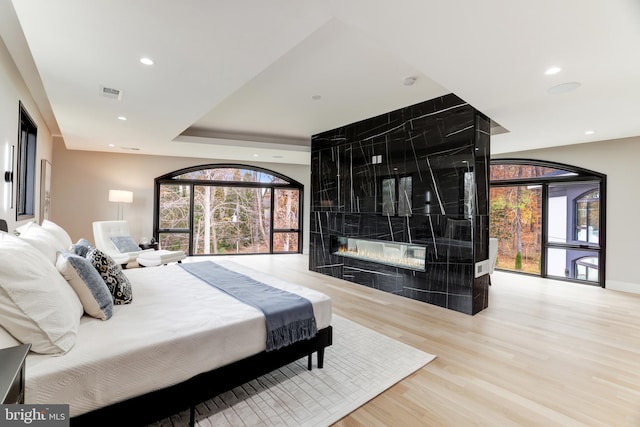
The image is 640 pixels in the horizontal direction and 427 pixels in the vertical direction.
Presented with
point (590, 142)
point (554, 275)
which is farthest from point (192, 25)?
point (554, 275)

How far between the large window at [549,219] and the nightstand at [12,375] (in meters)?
7.10

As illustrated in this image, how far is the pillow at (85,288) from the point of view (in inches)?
71.6

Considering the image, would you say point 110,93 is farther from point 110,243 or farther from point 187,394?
point 110,243

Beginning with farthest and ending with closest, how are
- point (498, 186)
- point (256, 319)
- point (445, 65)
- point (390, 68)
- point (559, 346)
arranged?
1. point (498, 186)
2. point (390, 68)
3. point (559, 346)
4. point (445, 65)
5. point (256, 319)

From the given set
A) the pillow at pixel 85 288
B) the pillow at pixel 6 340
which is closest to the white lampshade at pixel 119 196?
the pillow at pixel 85 288

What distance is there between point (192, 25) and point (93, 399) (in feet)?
6.95

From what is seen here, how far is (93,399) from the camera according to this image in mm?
1374

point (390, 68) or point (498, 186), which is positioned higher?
point (390, 68)

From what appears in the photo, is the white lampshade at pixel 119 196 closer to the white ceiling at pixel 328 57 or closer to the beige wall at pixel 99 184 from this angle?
the beige wall at pixel 99 184

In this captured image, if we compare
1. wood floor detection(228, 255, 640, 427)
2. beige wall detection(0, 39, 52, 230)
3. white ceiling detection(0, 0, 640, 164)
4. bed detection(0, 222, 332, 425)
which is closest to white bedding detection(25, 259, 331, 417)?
bed detection(0, 222, 332, 425)

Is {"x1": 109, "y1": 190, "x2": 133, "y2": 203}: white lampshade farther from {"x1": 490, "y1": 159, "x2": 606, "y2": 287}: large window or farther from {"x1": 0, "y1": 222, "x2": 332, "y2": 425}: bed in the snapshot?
{"x1": 490, "y1": 159, "x2": 606, "y2": 287}: large window

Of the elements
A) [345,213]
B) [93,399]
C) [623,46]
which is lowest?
[93,399]

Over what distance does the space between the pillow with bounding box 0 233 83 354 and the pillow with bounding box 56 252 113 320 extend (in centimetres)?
28

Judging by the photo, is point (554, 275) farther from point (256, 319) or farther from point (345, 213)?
point (256, 319)
